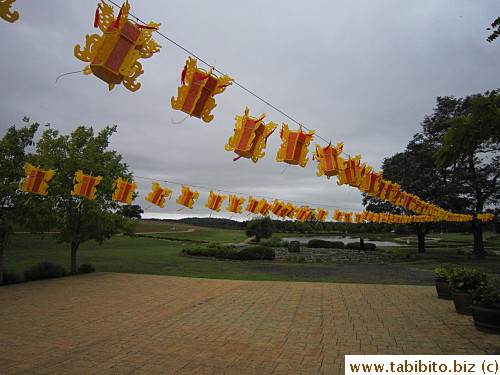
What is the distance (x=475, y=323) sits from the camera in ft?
19.8

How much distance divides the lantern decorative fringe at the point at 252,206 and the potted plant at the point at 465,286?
947cm

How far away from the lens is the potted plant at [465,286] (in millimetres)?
7016

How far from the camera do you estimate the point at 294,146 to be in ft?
20.9

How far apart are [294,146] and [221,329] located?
4.15m

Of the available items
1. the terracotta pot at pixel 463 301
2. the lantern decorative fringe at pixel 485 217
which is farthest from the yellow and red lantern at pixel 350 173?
the lantern decorative fringe at pixel 485 217

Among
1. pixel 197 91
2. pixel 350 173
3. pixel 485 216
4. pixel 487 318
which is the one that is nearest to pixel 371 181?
pixel 350 173

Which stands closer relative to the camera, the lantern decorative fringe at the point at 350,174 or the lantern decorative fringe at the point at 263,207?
the lantern decorative fringe at the point at 350,174

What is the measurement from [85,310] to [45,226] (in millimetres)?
6213

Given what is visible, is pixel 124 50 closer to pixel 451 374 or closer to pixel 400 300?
pixel 451 374

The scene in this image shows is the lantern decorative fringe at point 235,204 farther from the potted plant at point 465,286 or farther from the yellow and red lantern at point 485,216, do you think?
the yellow and red lantern at point 485,216

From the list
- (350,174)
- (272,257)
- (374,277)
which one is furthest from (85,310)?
(272,257)

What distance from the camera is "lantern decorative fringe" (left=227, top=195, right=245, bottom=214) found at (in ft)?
47.3

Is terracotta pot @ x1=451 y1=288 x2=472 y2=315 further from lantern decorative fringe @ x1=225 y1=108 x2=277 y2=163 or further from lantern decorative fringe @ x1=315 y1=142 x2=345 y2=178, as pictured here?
lantern decorative fringe @ x1=225 y1=108 x2=277 y2=163

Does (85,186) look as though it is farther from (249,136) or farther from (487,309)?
(487,309)
